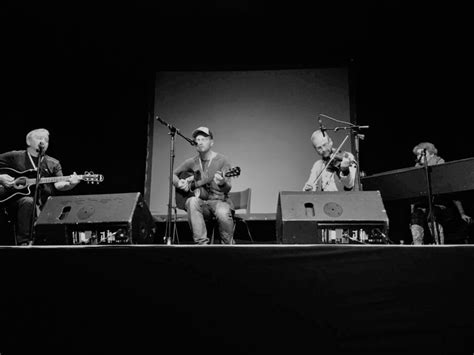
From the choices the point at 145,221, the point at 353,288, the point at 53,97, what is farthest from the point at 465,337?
the point at 53,97

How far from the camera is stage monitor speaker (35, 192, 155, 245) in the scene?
3.81 meters

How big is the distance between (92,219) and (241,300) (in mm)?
2103

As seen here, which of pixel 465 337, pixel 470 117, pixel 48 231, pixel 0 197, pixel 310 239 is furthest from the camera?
pixel 470 117

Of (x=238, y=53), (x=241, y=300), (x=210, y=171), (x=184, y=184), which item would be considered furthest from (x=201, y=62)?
(x=241, y=300)

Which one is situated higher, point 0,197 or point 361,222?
point 0,197

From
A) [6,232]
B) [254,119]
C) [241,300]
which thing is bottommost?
[241,300]

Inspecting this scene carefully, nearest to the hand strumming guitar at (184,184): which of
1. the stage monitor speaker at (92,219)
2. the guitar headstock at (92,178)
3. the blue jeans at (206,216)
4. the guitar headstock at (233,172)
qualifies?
the blue jeans at (206,216)

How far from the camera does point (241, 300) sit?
82.7 inches

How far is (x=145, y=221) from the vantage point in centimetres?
408

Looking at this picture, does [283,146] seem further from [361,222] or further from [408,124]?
[361,222]

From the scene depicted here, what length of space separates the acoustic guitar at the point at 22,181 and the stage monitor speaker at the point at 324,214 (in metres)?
1.99

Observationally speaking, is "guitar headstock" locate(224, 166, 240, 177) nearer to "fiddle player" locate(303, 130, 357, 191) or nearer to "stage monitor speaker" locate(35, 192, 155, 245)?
"fiddle player" locate(303, 130, 357, 191)

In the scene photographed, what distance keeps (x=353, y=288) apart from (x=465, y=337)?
50 cm

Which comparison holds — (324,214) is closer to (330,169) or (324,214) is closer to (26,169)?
(330,169)
